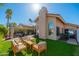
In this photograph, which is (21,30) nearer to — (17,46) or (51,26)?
(17,46)

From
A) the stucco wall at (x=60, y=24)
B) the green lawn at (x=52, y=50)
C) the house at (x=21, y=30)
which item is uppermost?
the stucco wall at (x=60, y=24)

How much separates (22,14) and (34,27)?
0.73 feet

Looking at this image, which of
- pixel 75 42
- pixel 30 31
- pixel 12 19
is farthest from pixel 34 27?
pixel 75 42

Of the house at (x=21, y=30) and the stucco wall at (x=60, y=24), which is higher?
the stucco wall at (x=60, y=24)

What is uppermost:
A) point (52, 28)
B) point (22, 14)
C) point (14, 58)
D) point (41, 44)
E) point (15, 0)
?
point (15, 0)

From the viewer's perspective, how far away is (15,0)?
2.77 metres

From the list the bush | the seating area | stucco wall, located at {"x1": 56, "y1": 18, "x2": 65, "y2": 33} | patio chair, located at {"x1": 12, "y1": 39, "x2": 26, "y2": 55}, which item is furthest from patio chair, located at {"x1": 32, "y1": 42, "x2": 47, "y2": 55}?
the bush

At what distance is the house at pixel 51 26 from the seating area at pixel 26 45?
12cm

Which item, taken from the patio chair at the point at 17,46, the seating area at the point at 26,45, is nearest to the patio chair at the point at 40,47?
the seating area at the point at 26,45

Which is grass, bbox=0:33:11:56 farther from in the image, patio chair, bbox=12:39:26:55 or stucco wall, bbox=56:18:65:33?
stucco wall, bbox=56:18:65:33

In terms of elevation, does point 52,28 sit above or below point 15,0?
below

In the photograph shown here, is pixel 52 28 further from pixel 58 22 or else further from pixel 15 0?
pixel 15 0

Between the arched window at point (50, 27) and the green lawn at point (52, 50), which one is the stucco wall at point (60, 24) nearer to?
the arched window at point (50, 27)

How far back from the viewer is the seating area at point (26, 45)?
2.75 meters
